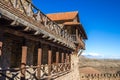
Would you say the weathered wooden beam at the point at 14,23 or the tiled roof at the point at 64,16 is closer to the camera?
the weathered wooden beam at the point at 14,23

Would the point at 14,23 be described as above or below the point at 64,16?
below

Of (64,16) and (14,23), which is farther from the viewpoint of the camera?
(64,16)

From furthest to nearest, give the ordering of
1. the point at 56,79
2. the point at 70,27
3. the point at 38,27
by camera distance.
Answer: the point at 70,27
the point at 56,79
the point at 38,27

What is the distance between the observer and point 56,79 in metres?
13.4

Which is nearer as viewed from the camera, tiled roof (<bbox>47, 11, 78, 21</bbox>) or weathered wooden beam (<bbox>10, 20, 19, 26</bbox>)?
weathered wooden beam (<bbox>10, 20, 19, 26</bbox>)

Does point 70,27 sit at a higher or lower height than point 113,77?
higher

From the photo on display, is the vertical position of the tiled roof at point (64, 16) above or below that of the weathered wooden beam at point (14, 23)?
above

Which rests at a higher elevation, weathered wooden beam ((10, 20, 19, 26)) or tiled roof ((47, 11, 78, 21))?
tiled roof ((47, 11, 78, 21))


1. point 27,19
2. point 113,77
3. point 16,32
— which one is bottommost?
point 113,77

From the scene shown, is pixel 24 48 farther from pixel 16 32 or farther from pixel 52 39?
pixel 52 39

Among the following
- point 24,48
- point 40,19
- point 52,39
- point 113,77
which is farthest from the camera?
point 113,77

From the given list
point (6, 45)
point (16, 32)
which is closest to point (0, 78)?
point (6, 45)

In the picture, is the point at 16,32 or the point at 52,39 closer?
the point at 16,32

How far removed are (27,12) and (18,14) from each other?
1235 mm
